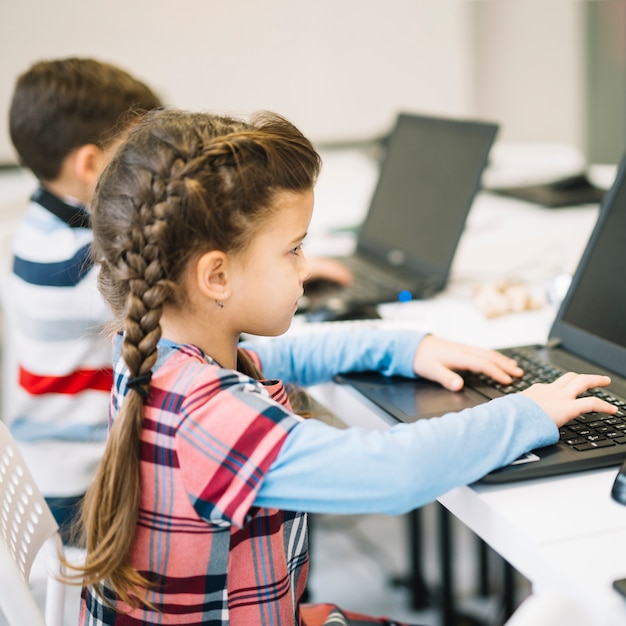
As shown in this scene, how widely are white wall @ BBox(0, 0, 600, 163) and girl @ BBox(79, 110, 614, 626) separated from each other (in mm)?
1776

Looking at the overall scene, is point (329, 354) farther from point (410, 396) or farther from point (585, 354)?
point (585, 354)

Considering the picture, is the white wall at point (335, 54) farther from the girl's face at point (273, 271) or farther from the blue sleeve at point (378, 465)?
the blue sleeve at point (378, 465)

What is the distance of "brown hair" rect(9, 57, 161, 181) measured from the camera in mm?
1416

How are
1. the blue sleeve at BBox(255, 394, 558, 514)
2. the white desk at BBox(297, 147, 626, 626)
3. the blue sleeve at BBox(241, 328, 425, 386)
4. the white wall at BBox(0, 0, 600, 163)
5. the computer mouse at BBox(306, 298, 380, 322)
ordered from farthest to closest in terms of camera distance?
1. the white wall at BBox(0, 0, 600, 163)
2. the computer mouse at BBox(306, 298, 380, 322)
3. the blue sleeve at BBox(241, 328, 425, 386)
4. the blue sleeve at BBox(255, 394, 558, 514)
5. the white desk at BBox(297, 147, 626, 626)

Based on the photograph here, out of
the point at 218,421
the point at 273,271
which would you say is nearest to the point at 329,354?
the point at 273,271

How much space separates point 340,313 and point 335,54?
1933mm

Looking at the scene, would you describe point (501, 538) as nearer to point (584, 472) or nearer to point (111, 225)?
point (584, 472)

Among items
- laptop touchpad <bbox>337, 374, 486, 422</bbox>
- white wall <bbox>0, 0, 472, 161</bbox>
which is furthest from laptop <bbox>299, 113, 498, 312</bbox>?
white wall <bbox>0, 0, 472, 161</bbox>

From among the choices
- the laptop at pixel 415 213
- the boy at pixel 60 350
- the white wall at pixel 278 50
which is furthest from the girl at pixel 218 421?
the white wall at pixel 278 50

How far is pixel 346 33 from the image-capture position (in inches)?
120

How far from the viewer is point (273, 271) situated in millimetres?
848

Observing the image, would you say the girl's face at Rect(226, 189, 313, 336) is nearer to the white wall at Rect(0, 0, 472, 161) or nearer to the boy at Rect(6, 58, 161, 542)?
the boy at Rect(6, 58, 161, 542)

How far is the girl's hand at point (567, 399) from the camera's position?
83 cm

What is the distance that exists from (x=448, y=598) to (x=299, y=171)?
3.65ft
